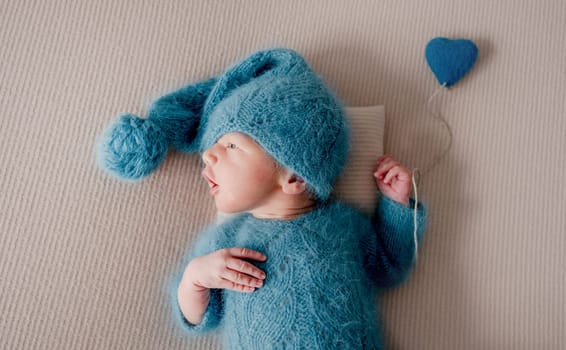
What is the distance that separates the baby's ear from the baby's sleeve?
0.23 m

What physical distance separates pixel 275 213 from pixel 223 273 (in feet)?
0.59

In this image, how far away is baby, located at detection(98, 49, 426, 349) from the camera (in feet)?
2.98

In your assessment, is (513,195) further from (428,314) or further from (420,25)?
(420,25)

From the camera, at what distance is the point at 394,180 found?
108cm

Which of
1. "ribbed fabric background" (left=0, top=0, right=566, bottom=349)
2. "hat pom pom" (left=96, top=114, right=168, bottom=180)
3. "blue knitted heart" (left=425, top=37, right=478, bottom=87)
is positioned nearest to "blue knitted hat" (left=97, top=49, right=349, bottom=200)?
"hat pom pom" (left=96, top=114, right=168, bottom=180)

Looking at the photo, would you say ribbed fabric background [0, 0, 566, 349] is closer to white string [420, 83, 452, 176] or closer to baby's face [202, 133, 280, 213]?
white string [420, 83, 452, 176]

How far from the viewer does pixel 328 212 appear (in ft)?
3.39

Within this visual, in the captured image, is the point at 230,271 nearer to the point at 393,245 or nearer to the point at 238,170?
the point at 238,170

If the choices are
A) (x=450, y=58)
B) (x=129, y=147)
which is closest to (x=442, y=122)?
(x=450, y=58)

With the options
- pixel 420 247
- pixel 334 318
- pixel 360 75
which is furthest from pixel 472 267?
pixel 360 75

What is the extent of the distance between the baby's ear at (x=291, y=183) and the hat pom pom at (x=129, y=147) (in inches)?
11.0

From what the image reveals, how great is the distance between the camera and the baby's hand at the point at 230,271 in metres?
0.91

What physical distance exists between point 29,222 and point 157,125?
1.15 ft

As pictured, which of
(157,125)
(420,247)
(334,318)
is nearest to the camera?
(334,318)
